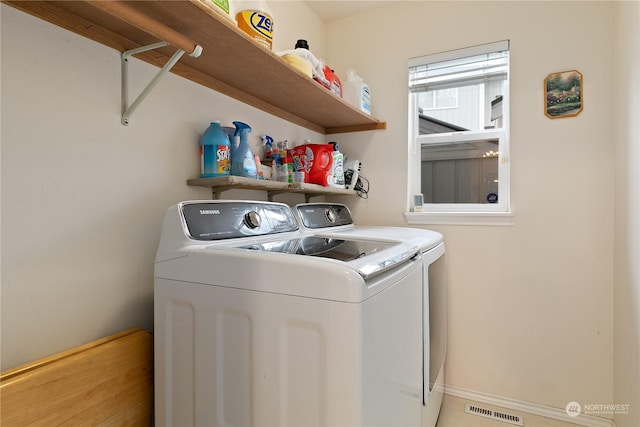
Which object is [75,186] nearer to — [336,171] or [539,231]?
[336,171]

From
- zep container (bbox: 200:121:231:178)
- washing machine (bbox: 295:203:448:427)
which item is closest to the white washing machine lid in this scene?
washing machine (bbox: 295:203:448:427)

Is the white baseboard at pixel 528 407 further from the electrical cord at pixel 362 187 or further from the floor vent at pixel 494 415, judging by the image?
the electrical cord at pixel 362 187

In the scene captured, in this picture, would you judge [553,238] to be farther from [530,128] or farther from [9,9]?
[9,9]

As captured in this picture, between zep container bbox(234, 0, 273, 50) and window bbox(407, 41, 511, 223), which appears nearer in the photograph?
zep container bbox(234, 0, 273, 50)

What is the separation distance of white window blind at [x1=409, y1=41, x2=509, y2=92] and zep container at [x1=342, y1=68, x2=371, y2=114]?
0.34m

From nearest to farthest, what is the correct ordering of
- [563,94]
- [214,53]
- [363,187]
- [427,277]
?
1. [214,53]
2. [427,277]
3. [563,94]
4. [363,187]

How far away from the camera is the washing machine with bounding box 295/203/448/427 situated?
135 centimetres

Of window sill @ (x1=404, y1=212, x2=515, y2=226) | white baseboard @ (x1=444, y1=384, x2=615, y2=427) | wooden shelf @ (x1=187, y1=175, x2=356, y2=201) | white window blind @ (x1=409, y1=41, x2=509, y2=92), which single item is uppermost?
white window blind @ (x1=409, y1=41, x2=509, y2=92)

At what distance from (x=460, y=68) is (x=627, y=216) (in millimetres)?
1277

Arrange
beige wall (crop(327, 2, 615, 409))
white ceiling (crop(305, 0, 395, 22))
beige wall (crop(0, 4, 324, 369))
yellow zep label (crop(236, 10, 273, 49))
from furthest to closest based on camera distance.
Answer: white ceiling (crop(305, 0, 395, 22))
beige wall (crop(327, 2, 615, 409))
yellow zep label (crop(236, 10, 273, 49))
beige wall (crop(0, 4, 324, 369))

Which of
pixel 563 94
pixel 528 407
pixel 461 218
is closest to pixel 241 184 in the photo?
pixel 461 218

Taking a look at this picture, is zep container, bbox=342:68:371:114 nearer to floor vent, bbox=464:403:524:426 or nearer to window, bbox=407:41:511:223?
window, bbox=407:41:511:223

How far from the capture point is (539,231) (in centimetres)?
195

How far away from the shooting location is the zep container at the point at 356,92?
7.20ft
